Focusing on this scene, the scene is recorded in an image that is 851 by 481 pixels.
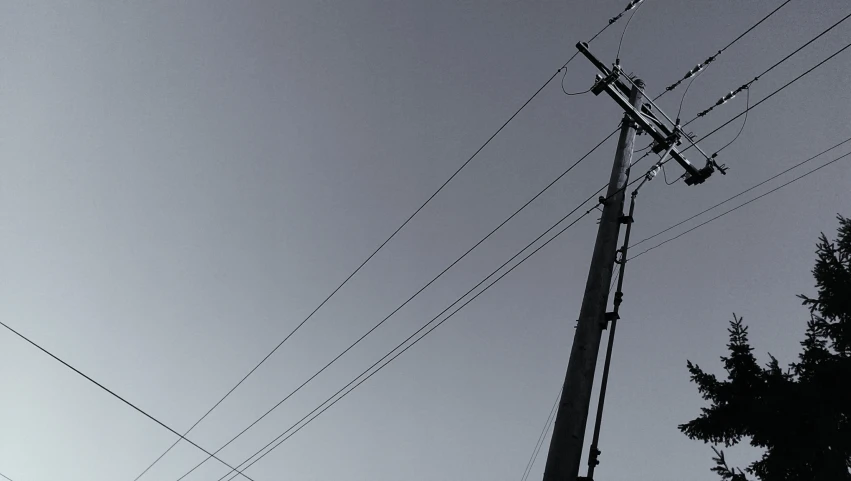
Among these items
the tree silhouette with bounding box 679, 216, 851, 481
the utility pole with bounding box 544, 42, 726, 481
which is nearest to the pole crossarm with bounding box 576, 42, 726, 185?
the utility pole with bounding box 544, 42, 726, 481

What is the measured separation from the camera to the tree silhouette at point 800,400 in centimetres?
854

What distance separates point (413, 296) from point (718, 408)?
689cm

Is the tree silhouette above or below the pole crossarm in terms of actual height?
below

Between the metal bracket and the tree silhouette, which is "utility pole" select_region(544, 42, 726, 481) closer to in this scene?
the metal bracket

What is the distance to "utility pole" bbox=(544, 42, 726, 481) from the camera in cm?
383

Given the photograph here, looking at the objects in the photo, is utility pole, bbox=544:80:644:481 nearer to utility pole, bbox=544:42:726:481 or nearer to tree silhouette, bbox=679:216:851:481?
utility pole, bbox=544:42:726:481

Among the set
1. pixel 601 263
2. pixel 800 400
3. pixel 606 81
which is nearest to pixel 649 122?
pixel 606 81

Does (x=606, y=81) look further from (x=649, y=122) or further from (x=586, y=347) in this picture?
(x=586, y=347)

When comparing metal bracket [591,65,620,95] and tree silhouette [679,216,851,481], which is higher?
metal bracket [591,65,620,95]

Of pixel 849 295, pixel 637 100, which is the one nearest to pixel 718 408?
pixel 849 295

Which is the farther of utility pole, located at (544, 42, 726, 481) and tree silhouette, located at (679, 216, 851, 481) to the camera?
tree silhouette, located at (679, 216, 851, 481)

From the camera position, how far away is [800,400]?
902 cm

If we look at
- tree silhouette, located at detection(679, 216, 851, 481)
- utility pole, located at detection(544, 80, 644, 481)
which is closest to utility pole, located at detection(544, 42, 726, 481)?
utility pole, located at detection(544, 80, 644, 481)

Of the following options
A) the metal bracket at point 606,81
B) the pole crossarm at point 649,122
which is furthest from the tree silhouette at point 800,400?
the metal bracket at point 606,81
